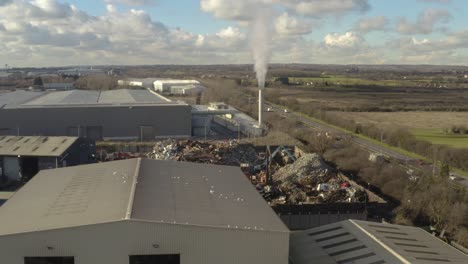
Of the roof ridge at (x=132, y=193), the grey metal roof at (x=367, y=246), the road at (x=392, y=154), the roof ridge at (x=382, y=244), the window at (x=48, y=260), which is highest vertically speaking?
the roof ridge at (x=132, y=193)

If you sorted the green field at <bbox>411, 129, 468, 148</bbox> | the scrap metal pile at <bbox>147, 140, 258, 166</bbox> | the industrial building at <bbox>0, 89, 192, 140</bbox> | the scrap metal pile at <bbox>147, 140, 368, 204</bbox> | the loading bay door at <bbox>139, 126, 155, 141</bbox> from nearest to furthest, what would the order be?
the scrap metal pile at <bbox>147, 140, 368, 204</bbox>
the scrap metal pile at <bbox>147, 140, 258, 166</bbox>
the industrial building at <bbox>0, 89, 192, 140</bbox>
the loading bay door at <bbox>139, 126, 155, 141</bbox>
the green field at <bbox>411, 129, 468, 148</bbox>

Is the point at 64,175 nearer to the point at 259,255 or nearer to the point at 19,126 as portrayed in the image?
the point at 259,255

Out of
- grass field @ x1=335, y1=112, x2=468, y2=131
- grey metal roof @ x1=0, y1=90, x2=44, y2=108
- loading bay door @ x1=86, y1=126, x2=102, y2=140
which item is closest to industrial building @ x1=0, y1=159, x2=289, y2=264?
loading bay door @ x1=86, y1=126, x2=102, y2=140

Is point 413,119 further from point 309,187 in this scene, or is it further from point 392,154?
point 309,187

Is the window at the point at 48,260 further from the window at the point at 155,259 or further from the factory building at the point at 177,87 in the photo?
the factory building at the point at 177,87

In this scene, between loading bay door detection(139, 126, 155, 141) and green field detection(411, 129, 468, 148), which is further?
green field detection(411, 129, 468, 148)

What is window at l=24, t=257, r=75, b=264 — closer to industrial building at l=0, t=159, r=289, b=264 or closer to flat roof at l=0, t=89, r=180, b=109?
industrial building at l=0, t=159, r=289, b=264

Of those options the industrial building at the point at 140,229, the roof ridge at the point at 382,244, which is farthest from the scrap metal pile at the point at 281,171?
the industrial building at the point at 140,229

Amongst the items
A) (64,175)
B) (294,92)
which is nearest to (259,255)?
(64,175)
